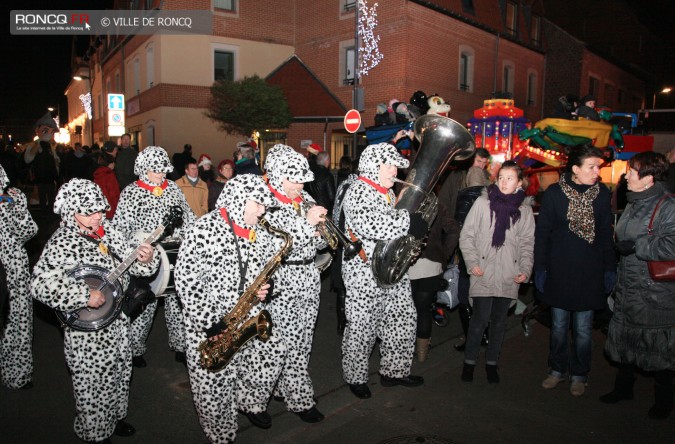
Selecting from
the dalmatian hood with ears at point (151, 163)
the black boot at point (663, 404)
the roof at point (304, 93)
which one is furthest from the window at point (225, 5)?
the black boot at point (663, 404)

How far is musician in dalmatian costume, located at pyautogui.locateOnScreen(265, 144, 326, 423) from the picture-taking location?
3873mm

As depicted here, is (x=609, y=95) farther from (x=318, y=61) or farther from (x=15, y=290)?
(x=15, y=290)

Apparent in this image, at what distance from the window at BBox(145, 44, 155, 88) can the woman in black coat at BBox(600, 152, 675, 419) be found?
1939 cm

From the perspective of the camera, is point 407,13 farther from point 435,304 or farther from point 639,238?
point 639,238

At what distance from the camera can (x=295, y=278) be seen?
3922 millimetres

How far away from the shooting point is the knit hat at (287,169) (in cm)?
382

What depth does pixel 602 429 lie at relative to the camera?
13.3 ft

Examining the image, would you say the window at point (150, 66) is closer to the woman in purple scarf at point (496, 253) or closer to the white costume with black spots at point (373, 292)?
the white costume with black spots at point (373, 292)

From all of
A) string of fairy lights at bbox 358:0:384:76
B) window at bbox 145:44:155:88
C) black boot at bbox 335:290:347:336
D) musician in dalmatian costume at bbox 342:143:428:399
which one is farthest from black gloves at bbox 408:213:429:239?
window at bbox 145:44:155:88

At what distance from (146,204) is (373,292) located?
8.17 feet

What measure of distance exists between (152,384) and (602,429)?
417 centimetres

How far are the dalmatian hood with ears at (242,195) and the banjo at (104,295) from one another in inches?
31.8

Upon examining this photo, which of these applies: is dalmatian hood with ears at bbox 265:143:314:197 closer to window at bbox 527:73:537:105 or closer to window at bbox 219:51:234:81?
window at bbox 219:51:234:81

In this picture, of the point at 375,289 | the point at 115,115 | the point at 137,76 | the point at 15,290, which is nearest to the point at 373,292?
the point at 375,289
